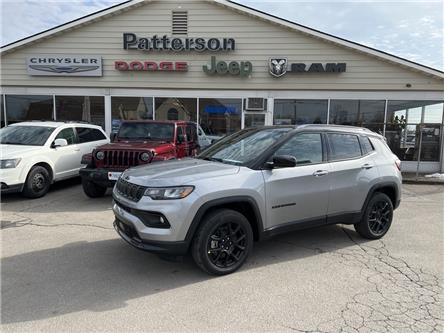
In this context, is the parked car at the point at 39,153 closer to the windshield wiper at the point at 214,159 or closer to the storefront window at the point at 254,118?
the windshield wiper at the point at 214,159

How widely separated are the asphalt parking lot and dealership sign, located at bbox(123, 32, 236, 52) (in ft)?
28.5

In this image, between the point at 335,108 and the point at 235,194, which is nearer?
the point at 235,194

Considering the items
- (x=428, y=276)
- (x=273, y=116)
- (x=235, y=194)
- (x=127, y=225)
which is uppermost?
(x=273, y=116)

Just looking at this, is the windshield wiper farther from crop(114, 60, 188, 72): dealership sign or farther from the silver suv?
crop(114, 60, 188, 72): dealership sign

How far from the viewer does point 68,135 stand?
→ 8758 millimetres

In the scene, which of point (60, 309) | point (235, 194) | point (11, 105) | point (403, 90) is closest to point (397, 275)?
point (235, 194)

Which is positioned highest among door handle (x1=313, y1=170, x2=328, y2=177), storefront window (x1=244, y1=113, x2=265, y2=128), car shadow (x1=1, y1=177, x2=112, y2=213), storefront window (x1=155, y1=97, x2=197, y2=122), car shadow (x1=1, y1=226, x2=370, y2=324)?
storefront window (x1=155, y1=97, x2=197, y2=122)

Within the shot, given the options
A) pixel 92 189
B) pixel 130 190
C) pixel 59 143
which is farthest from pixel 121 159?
pixel 130 190

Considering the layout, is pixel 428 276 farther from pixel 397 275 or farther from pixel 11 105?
pixel 11 105

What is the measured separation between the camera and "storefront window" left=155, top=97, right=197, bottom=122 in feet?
42.3

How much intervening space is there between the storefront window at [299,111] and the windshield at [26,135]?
25.5 ft

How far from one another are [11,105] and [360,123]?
44.0 feet

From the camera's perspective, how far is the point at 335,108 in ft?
41.8

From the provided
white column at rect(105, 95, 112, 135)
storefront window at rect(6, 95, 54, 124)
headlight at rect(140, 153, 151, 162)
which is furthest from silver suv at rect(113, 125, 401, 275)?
storefront window at rect(6, 95, 54, 124)
